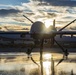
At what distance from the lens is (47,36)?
38.6 meters

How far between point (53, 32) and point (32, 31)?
8.06 feet

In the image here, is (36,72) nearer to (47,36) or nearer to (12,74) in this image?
(12,74)

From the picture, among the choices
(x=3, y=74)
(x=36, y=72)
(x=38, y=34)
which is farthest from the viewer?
(x=38, y=34)

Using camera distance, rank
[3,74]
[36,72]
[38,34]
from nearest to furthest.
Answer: [3,74] < [36,72] < [38,34]

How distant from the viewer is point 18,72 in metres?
25.0

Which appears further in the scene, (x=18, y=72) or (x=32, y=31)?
(x=32, y=31)

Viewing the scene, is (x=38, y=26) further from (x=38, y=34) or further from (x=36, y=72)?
(x=36, y=72)

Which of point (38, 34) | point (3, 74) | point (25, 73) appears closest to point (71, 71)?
point (25, 73)

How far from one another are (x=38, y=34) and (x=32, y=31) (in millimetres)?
1050

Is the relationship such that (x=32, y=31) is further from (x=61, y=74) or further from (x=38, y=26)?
(x=61, y=74)

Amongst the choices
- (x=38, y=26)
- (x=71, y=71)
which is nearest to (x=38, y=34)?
(x=38, y=26)

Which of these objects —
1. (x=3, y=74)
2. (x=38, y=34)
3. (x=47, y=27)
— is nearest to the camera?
(x=3, y=74)

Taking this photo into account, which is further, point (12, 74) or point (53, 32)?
point (53, 32)

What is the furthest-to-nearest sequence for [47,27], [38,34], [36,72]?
1. [47,27]
2. [38,34]
3. [36,72]
